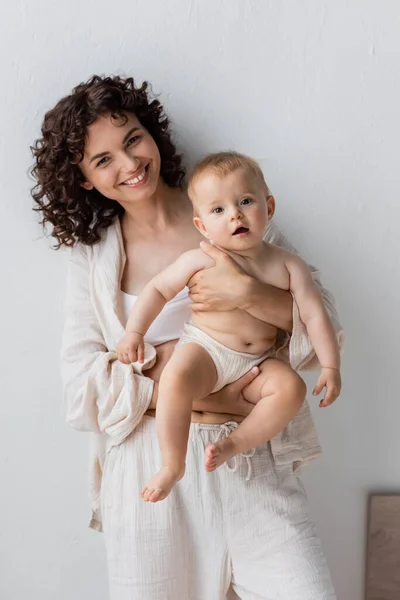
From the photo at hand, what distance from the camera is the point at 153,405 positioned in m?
1.92

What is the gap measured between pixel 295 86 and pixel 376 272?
51 centimetres

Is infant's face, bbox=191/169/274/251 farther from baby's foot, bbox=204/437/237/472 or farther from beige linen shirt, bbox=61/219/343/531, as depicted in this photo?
baby's foot, bbox=204/437/237/472

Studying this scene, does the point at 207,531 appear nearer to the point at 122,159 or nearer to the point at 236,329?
the point at 236,329

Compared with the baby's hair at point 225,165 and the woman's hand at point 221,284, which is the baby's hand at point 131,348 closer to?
the woman's hand at point 221,284

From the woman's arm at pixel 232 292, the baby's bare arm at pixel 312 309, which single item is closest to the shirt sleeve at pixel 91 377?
the woman's arm at pixel 232 292

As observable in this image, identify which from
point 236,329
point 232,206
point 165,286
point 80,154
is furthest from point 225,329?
point 80,154

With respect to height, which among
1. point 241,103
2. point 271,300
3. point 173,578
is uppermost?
point 241,103

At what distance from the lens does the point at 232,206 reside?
1.67m

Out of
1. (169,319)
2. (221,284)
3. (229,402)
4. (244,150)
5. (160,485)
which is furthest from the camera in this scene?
(244,150)

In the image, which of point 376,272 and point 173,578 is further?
point 376,272

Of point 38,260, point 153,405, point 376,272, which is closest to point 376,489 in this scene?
point 376,272

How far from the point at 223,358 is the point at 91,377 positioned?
320 millimetres

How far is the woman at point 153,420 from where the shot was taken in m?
1.83

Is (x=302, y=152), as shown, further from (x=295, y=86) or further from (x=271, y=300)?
(x=271, y=300)
